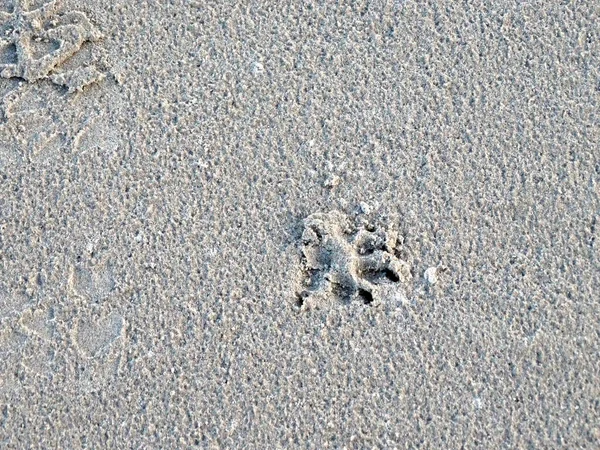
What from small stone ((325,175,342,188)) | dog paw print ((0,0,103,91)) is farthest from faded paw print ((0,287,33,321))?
small stone ((325,175,342,188))

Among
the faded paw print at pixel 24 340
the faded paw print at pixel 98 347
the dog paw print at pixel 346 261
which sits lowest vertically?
the faded paw print at pixel 24 340

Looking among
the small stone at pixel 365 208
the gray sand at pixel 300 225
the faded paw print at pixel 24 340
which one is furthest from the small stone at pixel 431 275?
the faded paw print at pixel 24 340

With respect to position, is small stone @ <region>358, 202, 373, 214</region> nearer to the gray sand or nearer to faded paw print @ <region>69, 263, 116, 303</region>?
the gray sand

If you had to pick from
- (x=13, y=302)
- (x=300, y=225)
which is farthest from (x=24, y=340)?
(x=300, y=225)

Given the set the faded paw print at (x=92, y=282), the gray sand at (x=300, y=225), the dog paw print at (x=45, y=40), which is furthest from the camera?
the dog paw print at (x=45, y=40)

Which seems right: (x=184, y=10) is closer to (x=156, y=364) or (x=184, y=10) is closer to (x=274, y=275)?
(x=274, y=275)

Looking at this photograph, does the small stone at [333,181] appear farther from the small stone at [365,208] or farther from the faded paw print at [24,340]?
the faded paw print at [24,340]

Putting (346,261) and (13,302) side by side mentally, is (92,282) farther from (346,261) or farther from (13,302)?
(346,261)
